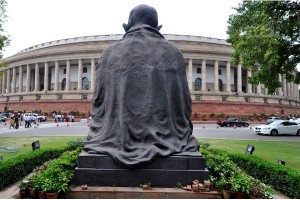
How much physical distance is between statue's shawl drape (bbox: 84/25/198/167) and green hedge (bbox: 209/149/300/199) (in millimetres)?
2281

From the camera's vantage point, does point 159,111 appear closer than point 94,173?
No

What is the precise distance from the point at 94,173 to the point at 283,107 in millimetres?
59421

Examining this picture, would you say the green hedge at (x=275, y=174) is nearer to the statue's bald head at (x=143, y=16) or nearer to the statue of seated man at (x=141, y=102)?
the statue of seated man at (x=141, y=102)

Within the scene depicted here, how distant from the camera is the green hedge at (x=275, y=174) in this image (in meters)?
6.07

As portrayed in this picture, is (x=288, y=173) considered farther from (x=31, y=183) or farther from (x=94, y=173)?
(x=31, y=183)

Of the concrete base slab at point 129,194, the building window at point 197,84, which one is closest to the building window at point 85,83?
the building window at point 197,84

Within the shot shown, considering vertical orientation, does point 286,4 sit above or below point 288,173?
above

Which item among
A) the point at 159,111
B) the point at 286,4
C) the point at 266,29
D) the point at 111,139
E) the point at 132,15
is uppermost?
the point at 286,4

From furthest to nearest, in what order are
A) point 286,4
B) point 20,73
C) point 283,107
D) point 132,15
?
point 20,73 < point 283,107 < point 286,4 < point 132,15

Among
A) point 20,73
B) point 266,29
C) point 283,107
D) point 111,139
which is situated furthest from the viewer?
point 20,73

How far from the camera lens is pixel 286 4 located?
16.6 m

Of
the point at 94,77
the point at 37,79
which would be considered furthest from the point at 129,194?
the point at 37,79

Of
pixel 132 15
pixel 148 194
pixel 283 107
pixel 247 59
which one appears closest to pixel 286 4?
pixel 247 59

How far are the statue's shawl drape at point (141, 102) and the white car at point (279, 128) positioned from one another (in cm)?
1821
